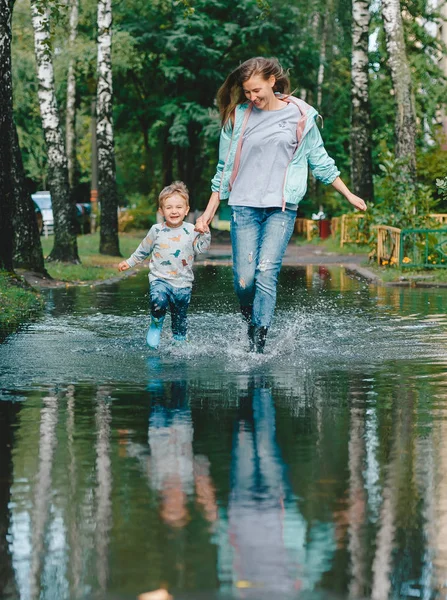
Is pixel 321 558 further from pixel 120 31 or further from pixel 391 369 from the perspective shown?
pixel 120 31

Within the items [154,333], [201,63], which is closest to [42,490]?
[154,333]

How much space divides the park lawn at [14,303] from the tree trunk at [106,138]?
14386 millimetres

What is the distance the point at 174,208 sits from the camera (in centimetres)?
1112

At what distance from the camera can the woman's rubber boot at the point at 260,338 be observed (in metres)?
10.6

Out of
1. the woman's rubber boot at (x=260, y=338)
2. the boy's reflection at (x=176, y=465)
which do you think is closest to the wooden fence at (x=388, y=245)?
the woman's rubber boot at (x=260, y=338)

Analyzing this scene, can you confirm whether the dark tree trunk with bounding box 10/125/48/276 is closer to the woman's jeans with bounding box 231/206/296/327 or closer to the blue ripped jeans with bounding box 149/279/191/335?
the blue ripped jeans with bounding box 149/279/191/335

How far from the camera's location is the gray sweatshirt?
1126 cm

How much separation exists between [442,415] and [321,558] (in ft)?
10.8

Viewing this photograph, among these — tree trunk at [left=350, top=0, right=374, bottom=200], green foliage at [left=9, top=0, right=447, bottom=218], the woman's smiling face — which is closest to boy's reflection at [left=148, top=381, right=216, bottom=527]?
the woman's smiling face

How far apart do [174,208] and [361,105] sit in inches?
969

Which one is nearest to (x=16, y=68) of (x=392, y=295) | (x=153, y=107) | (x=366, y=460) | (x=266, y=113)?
(x=153, y=107)

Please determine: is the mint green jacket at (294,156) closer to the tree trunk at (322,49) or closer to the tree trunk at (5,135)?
the tree trunk at (5,135)

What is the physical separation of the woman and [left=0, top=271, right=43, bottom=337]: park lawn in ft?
9.47

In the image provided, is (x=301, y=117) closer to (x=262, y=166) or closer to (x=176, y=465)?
(x=262, y=166)
